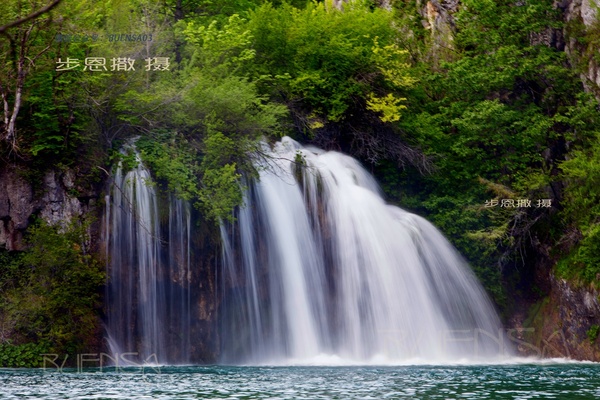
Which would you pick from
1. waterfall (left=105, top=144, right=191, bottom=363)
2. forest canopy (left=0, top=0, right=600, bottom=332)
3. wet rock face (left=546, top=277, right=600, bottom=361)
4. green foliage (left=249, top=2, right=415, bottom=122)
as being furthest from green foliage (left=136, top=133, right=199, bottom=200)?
wet rock face (left=546, top=277, right=600, bottom=361)

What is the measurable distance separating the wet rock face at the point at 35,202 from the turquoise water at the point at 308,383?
5189mm

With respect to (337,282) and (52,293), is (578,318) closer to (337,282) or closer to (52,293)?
(337,282)

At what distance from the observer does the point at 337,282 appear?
30.4 metres

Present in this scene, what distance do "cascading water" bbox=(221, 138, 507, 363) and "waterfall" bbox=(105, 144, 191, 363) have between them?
5.02 feet

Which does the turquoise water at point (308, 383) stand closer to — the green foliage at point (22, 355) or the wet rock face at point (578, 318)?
the green foliage at point (22, 355)

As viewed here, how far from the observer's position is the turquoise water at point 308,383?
17.2 meters

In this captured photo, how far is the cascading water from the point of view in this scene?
29203 mm

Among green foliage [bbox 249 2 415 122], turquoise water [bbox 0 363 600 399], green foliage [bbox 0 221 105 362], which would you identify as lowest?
turquoise water [bbox 0 363 600 399]

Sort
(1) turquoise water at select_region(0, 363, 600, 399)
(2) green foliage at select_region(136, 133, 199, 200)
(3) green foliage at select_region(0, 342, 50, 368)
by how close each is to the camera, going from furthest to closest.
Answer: (2) green foliage at select_region(136, 133, 199, 200) → (3) green foliage at select_region(0, 342, 50, 368) → (1) turquoise water at select_region(0, 363, 600, 399)

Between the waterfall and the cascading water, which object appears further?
the cascading water

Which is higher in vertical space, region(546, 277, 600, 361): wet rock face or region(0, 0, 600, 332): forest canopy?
region(0, 0, 600, 332): forest canopy

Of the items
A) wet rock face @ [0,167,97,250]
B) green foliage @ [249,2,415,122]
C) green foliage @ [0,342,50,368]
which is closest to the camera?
green foliage @ [0,342,50,368]

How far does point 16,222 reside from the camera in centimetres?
2798

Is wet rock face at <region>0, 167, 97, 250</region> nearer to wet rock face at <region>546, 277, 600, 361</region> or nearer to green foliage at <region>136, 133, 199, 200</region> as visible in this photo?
green foliage at <region>136, 133, 199, 200</region>
